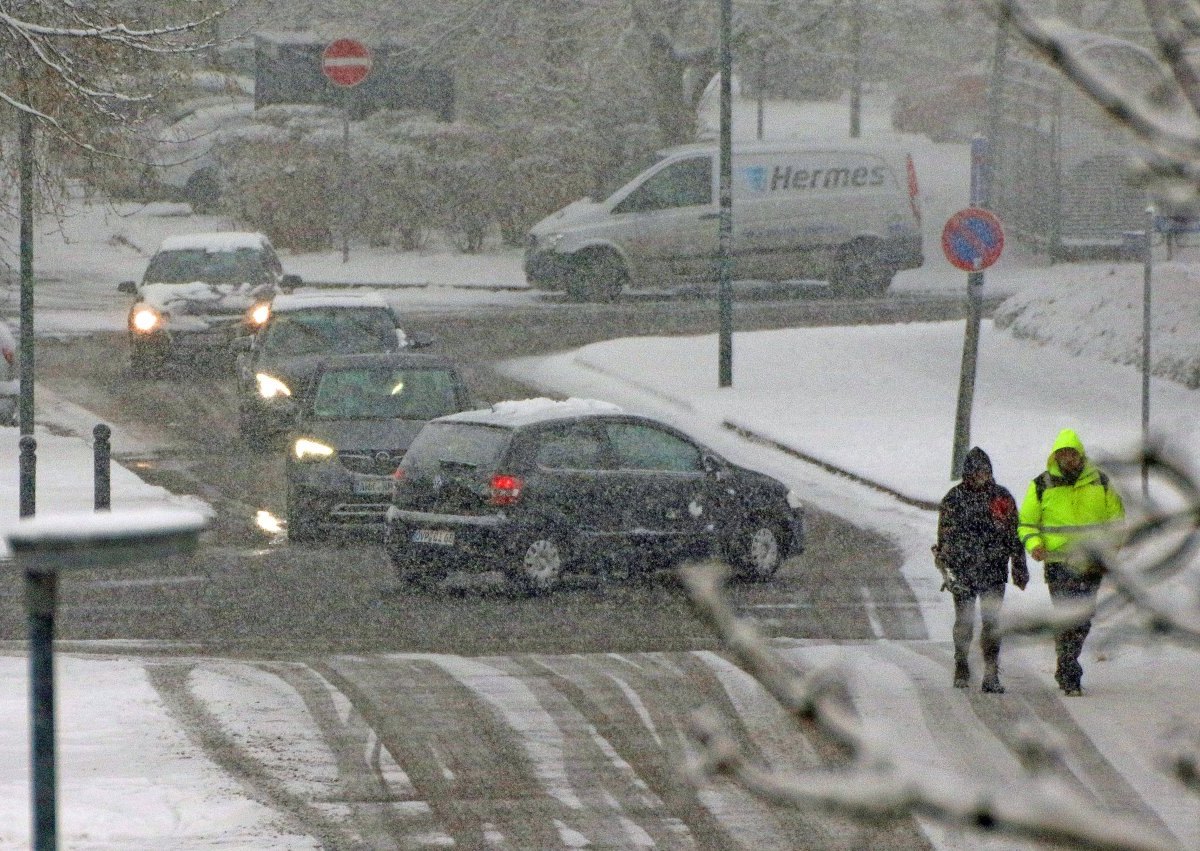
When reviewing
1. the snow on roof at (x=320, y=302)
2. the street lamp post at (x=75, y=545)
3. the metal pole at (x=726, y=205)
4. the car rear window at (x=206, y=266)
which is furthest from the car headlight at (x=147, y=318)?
the street lamp post at (x=75, y=545)

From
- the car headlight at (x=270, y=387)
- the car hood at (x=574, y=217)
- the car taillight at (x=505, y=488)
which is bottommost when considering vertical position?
the car taillight at (x=505, y=488)

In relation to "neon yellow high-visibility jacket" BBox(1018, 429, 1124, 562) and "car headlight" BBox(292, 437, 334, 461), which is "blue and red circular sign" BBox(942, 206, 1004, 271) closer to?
"car headlight" BBox(292, 437, 334, 461)

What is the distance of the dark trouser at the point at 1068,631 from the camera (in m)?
11.7

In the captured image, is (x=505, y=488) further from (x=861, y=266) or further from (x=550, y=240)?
(x=861, y=266)

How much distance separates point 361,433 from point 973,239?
548 cm

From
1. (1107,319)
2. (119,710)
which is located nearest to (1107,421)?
(1107,319)

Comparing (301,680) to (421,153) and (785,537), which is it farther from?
(421,153)

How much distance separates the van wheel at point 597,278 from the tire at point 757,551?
17.8 m

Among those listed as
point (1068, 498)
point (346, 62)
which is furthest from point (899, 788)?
point (346, 62)

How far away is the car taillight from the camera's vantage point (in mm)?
14773

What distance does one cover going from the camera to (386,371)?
1817cm

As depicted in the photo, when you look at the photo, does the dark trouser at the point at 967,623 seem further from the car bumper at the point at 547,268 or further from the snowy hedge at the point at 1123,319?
the car bumper at the point at 547,268

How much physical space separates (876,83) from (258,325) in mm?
45971

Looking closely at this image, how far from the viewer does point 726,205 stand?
2403 cm
